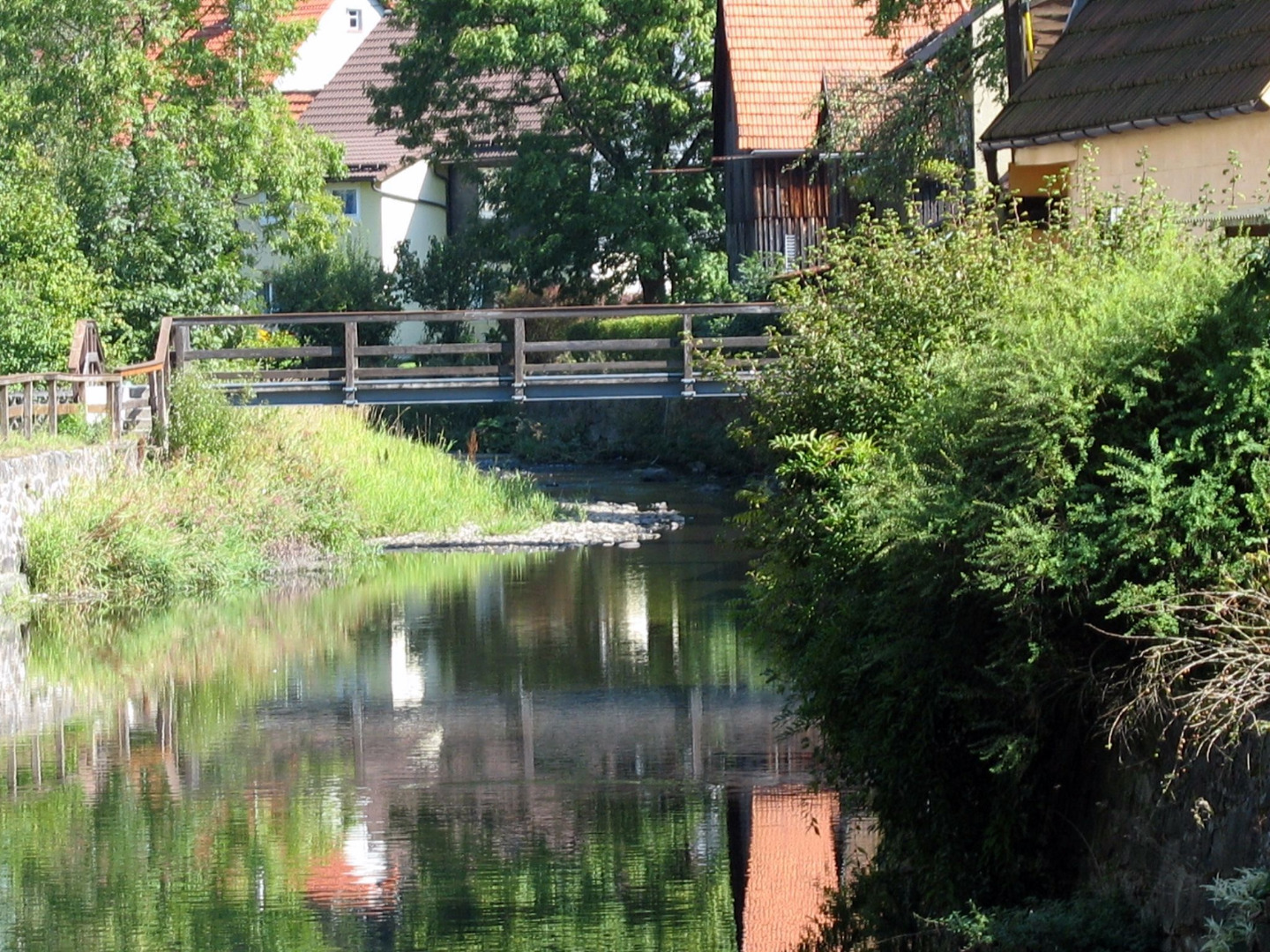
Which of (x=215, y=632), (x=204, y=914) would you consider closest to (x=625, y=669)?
(x=215, y=632)

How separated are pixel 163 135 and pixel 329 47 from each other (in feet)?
75.9

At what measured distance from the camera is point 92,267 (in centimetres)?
3212

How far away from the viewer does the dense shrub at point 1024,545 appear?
754 centimetres

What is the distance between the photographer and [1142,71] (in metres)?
16.8

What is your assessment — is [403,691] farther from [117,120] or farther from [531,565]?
[117,120]

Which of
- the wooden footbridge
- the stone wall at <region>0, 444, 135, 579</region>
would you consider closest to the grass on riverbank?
the stone wall at <region>0, 444, 135, 579</region>

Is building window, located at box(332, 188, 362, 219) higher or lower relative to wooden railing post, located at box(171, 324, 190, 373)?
higher

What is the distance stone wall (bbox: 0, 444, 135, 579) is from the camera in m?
20.1

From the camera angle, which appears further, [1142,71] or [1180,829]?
[1142,71]

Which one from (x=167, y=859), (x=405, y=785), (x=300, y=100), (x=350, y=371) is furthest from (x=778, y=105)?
(x=167, y=859)

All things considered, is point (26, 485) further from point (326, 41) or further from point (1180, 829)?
point (326, 41)

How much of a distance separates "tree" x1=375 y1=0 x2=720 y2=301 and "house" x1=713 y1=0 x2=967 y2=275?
49.2 inches

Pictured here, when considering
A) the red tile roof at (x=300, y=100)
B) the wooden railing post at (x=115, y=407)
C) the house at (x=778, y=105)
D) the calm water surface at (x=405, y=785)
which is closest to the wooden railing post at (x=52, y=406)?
the wooden railing post at (x=115, y=407)

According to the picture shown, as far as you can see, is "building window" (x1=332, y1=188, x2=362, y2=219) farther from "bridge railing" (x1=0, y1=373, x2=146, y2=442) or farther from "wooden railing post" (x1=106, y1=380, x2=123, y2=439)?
"wooden railing post" (x1=106, y1=380, x2=123, y2=439)
